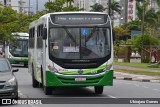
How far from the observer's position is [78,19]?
18.8m

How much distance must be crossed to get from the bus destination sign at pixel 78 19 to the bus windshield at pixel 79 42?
0.23m

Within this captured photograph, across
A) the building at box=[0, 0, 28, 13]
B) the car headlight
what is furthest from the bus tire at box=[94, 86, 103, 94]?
the building at box=[0, 0, 28, 13]

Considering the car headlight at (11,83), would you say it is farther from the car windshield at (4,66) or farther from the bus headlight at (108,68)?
the bus headlight at (108,68)

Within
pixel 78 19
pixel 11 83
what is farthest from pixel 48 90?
pixel 11 83

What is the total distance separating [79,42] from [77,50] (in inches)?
12.0

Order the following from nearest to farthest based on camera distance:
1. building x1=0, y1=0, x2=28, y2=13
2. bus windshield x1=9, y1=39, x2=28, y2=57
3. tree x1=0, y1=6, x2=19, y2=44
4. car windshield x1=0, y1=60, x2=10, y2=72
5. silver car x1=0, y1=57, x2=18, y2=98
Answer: silver car x1=0, y1=57, x2=18, y2=98 → car windshield x1=0, y1=60, x2=10, y2=72 → tree x1=0, y1=6, x2=19, y2=44 → bus windshield x1=9, y1=39, x2=28, y2=57 → building x1=0, y1=0, x2=28, y2=13

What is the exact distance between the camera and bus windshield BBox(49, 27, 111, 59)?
18391 mm

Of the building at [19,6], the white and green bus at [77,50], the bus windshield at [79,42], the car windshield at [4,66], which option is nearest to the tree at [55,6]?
the building at [19,6]

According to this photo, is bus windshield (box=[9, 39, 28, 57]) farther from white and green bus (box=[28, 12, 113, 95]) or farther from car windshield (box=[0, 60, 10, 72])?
car windshield (box=[0, 60, 10, 72])

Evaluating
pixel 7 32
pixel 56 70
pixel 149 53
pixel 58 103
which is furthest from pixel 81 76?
pixel 149 53

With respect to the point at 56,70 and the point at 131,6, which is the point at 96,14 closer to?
the point at 56,70

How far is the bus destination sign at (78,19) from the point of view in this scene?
1873cm

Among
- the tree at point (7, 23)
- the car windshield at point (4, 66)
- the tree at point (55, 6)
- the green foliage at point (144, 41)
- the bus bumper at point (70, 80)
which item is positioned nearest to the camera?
the car windshield at point (4, 66)

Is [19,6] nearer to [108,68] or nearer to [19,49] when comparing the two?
[19,49]
